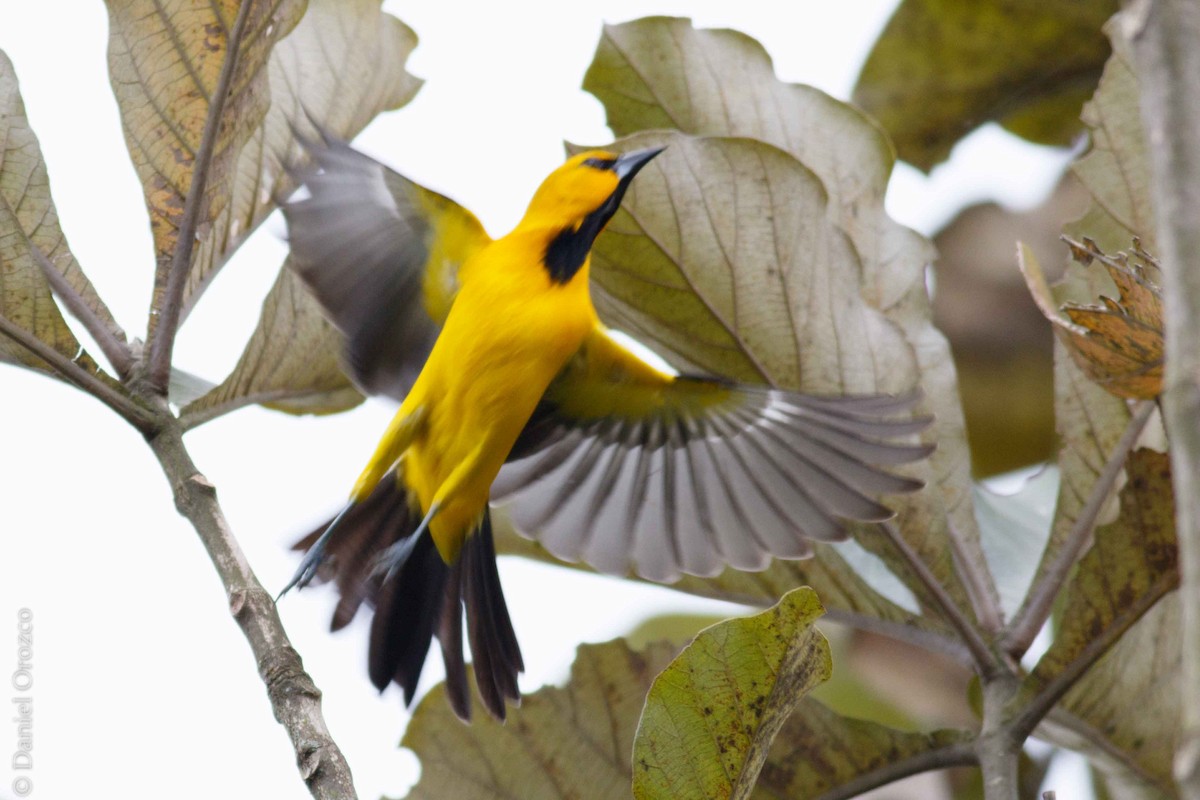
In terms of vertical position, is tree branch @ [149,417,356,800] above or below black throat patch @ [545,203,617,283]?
below

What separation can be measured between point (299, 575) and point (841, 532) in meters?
0.89

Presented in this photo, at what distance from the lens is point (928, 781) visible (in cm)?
242

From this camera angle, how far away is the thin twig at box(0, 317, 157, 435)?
1.59 meters

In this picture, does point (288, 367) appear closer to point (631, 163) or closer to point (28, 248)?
point (28, 248)

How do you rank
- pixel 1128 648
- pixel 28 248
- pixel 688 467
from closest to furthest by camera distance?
pixel 28 248, pixel 1128 648, pixel 688 467

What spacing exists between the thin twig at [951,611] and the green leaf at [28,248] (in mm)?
1048

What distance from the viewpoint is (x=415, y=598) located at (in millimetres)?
2527

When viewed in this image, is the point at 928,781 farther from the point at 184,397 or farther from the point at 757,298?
the point at 184,397

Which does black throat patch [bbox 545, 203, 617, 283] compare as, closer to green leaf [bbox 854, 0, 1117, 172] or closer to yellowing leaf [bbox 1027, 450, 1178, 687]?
green leaf [bbox 854, 0, 1117, 172]

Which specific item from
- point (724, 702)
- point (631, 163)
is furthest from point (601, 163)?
point (724, 702)

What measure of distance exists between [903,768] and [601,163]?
1278 mm

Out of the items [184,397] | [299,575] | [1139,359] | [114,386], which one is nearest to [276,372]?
[184,397]

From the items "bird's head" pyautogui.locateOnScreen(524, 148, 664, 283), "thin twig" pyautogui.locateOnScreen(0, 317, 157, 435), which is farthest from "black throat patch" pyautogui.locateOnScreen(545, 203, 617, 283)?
"thin twig" pyautogui.locateOnScreen(0, 317, 157, 435)

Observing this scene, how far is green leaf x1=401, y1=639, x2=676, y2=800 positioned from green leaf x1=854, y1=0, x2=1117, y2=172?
141 centimetres
